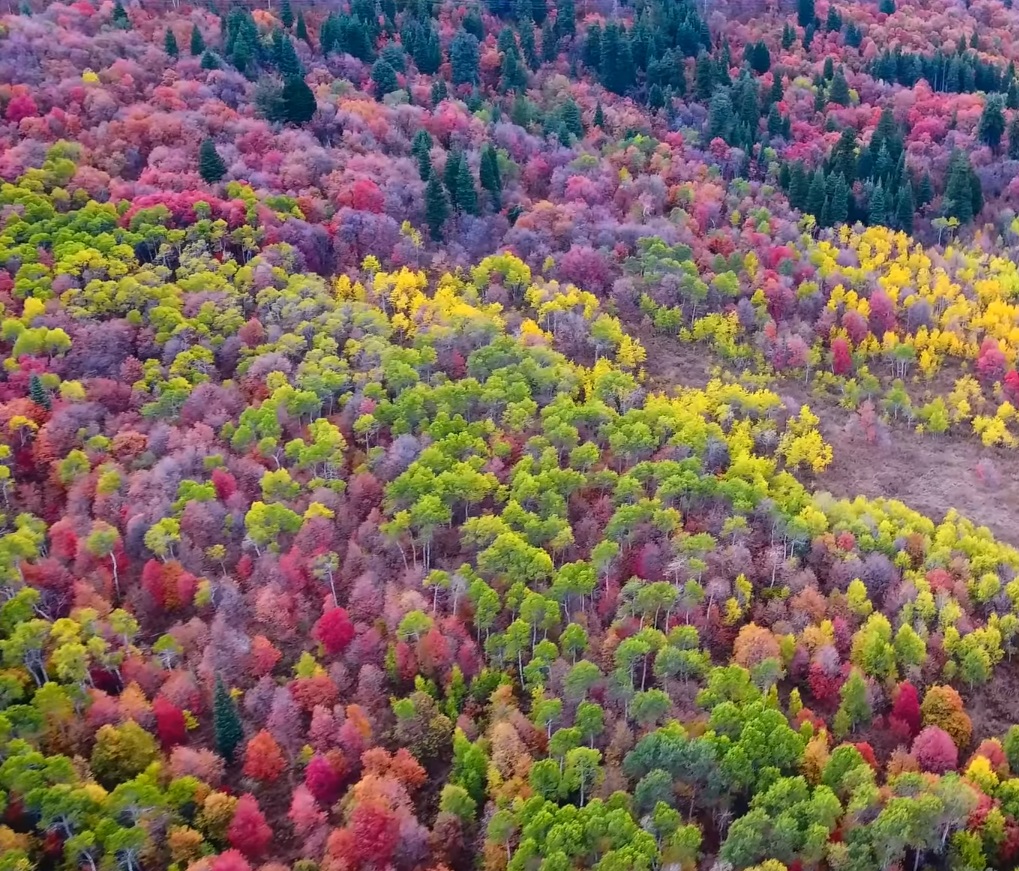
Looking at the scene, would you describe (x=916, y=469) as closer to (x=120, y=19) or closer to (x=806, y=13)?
(x=806, y=13)

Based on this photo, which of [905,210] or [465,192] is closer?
[465,192]

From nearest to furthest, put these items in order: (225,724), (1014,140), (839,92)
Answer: (225,724), (1014,140), (839,92)

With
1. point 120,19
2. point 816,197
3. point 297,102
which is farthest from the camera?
point 120,19

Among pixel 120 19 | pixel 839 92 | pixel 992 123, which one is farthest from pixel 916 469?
pixel 120 19

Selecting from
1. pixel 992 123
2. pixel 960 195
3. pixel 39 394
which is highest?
pixel 992 123

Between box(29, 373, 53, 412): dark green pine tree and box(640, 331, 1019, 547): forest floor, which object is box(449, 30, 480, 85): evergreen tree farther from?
box(29, 373, 53, 412): dark green pine tree

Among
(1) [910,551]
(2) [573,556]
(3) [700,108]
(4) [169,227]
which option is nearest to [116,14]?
(4) [169,227]

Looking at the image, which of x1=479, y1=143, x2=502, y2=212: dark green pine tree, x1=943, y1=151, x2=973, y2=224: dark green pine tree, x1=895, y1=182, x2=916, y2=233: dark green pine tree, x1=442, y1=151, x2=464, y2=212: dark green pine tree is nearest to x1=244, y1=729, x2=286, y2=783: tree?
x1=442, y1=151, x2=464, y2=212: dark green pine tree

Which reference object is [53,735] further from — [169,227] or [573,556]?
[169,227]
